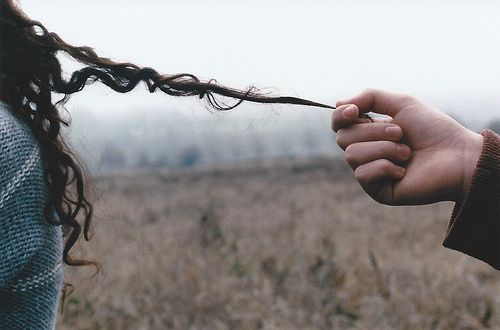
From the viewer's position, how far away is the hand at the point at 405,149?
1242 mm

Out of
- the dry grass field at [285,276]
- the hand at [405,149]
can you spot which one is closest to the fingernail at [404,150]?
the hand at [405,149]

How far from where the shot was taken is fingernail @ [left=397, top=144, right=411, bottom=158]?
49.3 inches

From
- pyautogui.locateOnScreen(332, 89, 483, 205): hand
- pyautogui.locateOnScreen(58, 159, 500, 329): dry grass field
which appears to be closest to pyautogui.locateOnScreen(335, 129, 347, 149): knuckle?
pyautogui.locateOnScreen(332, 89, 483, 205): hand

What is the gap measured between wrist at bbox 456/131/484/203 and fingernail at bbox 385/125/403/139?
0.14 metres

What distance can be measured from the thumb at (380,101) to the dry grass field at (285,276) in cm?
85

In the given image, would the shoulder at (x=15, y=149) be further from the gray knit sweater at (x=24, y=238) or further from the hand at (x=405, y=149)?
the hand at (x=405, y=149)

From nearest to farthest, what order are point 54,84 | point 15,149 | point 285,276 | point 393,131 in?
point 15,149 < point 393,131 < point 54,84 < point 285,276

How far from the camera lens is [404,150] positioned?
4.13ft

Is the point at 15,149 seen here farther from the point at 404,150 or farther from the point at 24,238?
the point at 404,150

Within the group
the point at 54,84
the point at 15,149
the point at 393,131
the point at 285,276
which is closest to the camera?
the point at 15,149

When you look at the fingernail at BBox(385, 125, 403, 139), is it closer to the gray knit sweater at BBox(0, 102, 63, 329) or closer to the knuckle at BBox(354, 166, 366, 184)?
the knuckle at BBox(354, 166, 366, 184)

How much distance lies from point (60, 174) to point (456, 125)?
0.80 m

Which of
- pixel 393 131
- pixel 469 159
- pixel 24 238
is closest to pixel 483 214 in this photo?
pixel 469 159

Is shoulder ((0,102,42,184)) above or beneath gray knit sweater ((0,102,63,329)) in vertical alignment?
above
